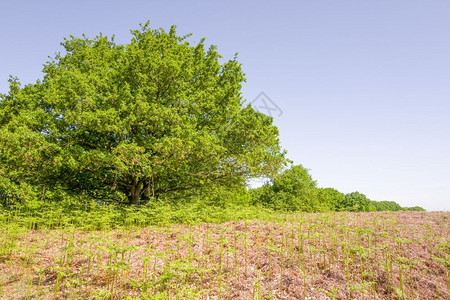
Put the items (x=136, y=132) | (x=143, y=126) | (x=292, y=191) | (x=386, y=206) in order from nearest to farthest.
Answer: (x=143, y=126), (x=136, y=132), (x=292, y=191), (x=386, y=206)

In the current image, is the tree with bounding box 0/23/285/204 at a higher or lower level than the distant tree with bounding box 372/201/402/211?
higher

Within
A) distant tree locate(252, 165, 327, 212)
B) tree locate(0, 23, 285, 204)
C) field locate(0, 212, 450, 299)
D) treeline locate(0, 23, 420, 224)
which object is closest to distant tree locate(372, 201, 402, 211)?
distant tree locate(252, 165, 327, 212)

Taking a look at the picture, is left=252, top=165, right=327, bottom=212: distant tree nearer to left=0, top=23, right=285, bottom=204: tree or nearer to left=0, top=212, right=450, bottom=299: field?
left=0, top=23, right=285, bottom=204: tree

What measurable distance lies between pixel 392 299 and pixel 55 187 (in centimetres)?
1781

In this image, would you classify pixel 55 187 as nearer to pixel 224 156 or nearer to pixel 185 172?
pixel 185 172

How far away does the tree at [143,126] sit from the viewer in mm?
11930

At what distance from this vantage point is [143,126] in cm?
1324

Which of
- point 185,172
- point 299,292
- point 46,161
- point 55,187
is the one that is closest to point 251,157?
point 185,172

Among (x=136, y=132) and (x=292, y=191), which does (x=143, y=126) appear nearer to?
(x=136, y=132)

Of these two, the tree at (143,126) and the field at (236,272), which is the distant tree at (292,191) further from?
the field at (236,272)

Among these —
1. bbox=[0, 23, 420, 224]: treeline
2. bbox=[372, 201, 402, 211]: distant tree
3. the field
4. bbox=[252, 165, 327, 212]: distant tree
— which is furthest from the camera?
bbox=[372, 201, 402, 211]: distant tree

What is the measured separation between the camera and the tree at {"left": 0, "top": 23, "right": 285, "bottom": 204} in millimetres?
11930

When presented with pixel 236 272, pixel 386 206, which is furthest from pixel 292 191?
pixel 386 206

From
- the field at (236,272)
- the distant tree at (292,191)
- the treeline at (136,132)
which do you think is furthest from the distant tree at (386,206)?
the field at (236,272)
